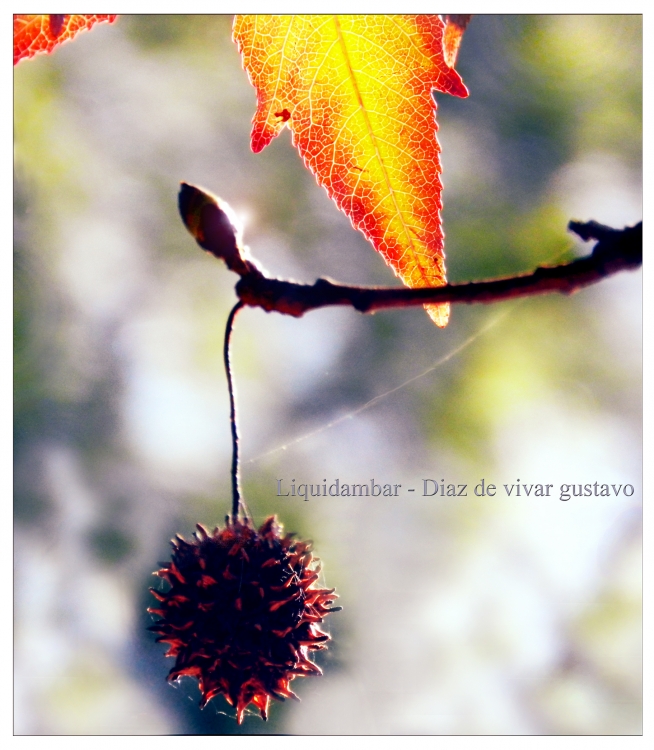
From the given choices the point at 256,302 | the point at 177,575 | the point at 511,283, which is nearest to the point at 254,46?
the point at 256,302

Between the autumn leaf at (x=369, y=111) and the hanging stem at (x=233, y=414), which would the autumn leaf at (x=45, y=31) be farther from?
the hanging stem at (x=233, y=414)

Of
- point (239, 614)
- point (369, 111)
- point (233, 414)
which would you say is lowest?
point (239, 614)

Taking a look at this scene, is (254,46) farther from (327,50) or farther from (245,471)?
(245,471)

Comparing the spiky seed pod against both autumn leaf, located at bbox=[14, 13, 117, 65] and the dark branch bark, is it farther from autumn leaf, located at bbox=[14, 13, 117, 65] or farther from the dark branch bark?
autumn leaf, located at bbox=[14, 13, 117, 65]

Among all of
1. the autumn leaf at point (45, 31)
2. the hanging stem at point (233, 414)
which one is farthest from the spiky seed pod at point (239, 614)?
the autumn leaf at point (45, 31)

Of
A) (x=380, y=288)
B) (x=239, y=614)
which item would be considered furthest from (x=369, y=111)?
(x=239, y=614)

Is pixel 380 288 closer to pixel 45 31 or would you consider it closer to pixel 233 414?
pixel 233 414
